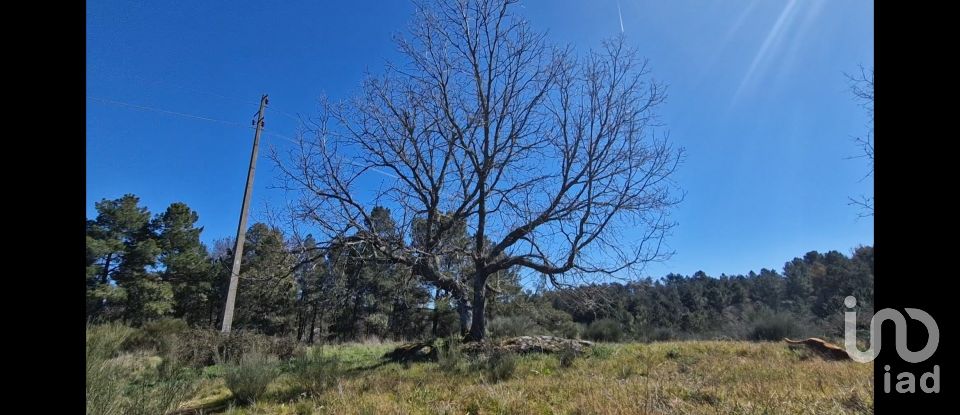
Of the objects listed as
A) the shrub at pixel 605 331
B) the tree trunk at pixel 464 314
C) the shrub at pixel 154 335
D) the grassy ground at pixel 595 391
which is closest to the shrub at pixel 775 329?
the shrub at pixel 605 331

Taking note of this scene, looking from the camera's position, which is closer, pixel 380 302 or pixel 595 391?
pixel 595 391

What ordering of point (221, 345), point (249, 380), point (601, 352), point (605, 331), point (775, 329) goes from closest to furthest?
point (249, 380), point (601, 352), point (221, 345), point (775, 329), point (605, 331)

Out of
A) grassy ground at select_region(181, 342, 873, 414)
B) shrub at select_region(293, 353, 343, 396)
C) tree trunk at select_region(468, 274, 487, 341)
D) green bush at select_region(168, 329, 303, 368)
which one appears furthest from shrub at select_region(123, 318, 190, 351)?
tree trunk at select_region(468, 274, 487, 341)

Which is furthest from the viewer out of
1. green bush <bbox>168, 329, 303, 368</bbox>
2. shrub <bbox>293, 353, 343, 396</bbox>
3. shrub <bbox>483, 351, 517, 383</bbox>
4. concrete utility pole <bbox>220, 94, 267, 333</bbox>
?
concrete utility pole <bbox>220, 94, 267, 333</bbox>

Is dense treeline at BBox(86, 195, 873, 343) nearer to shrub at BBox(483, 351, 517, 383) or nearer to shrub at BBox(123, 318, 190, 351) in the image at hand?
shrub at BBox(123, 318, 190, 351)

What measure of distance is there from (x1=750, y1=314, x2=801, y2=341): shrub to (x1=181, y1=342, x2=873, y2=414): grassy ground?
10175 mm

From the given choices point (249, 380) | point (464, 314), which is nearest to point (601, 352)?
point (464, 314)

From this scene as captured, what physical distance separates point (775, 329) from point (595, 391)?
631 inches

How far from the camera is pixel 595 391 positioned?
5242 millimetres

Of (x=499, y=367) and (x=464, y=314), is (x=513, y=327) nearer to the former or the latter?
(x=464, y=314)

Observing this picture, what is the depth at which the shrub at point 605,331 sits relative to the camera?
701 inches

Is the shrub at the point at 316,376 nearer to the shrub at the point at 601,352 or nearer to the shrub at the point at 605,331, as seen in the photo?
the shrub at the point at 601,352

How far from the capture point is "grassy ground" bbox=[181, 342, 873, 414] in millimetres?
4492

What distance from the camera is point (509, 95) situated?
11.8 meters
